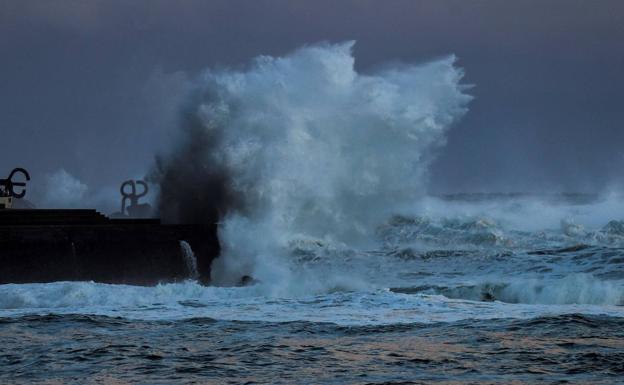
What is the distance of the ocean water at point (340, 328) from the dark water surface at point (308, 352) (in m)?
0.02

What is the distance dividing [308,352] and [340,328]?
1.44 m

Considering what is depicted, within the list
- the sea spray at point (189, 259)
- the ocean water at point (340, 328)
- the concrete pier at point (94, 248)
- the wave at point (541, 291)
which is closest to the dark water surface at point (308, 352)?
the ocean water at point (340, 328)

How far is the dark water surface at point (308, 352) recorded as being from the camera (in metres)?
7.13

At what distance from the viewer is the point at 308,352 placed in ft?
27.0

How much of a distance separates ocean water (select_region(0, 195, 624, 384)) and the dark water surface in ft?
0.05

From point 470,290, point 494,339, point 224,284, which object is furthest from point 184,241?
point 494,339

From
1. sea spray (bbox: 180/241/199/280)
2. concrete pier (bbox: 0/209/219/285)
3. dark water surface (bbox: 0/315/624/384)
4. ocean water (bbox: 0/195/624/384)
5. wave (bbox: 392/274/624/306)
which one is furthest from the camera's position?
sea spray (bbox: 180/241/199/280)

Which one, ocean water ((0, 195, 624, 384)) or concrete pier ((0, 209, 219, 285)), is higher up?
concrete pier ((0, 209, 219, 285))

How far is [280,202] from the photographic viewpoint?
20.1m

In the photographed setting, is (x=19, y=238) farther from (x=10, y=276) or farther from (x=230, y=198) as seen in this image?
(x=230, y=198)

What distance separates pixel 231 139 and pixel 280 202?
1.68 metres

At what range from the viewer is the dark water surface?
7.13 meters

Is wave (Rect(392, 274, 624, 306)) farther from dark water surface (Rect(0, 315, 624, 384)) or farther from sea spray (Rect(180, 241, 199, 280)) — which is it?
sea spray (Rect(180, 241, 199, 280))

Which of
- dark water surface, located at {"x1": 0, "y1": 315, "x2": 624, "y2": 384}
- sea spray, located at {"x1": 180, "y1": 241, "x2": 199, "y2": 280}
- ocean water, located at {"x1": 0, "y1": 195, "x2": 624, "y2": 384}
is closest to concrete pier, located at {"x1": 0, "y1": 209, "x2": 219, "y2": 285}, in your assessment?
sea spray, located at {"x1": 180, "y1": 241, "x2": 199, "y2": 280}
